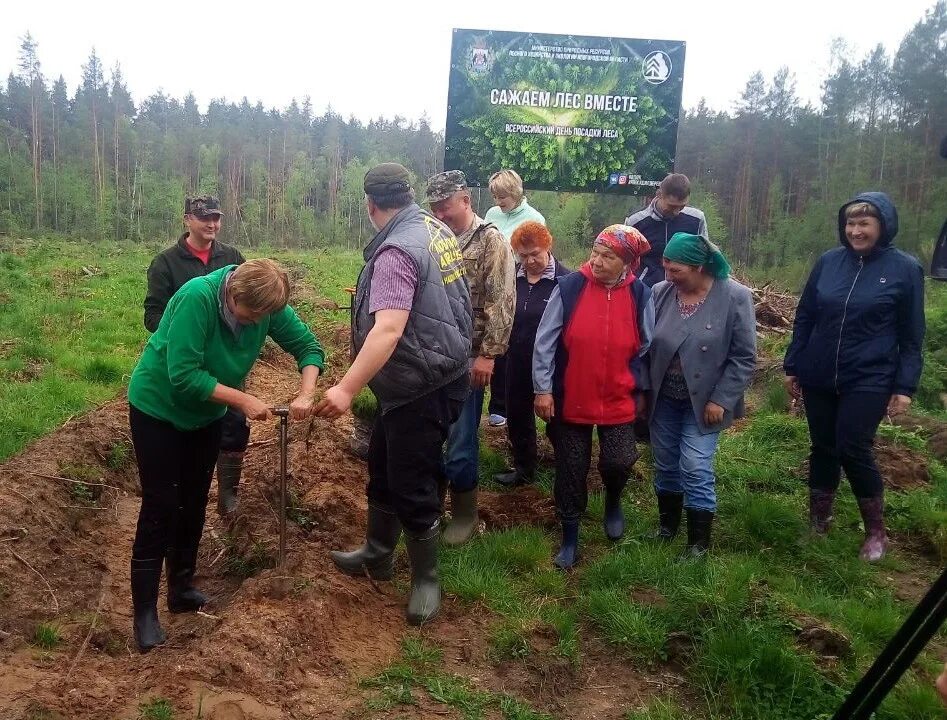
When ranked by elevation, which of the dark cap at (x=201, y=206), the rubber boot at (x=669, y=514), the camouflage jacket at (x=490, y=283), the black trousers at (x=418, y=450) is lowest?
the rubber boot at (x=669, y=514)

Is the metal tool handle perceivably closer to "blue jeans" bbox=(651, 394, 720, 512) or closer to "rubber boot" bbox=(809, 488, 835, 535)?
"blue jeans" bbox=(651, 394, 720, 512)

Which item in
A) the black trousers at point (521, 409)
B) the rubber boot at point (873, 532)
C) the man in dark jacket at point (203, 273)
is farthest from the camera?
the black trousers at point (521, 409)

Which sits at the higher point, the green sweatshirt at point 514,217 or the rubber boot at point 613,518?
the green sweatshirt at point 514,217

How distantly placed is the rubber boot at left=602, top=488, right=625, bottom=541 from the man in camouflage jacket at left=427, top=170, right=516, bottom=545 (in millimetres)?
842

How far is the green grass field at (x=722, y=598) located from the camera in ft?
9.30

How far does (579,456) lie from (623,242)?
3.96ft

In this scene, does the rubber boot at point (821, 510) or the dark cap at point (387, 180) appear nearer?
the dark cap at point (387, 180)

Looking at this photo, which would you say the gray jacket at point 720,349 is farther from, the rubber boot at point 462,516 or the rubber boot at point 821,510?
the rubber boot at point 462,516

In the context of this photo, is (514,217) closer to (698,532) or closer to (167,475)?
(698,532)

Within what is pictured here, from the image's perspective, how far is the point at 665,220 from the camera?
5.41m

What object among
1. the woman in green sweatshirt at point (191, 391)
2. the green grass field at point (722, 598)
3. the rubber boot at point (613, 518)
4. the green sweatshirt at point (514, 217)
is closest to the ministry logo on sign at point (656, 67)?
the green sweatshirt at point (514, 217)

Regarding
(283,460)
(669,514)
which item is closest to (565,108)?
(669,514)

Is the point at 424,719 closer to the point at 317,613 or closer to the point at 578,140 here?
the point at 317,613

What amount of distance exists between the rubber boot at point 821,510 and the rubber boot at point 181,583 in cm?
361
